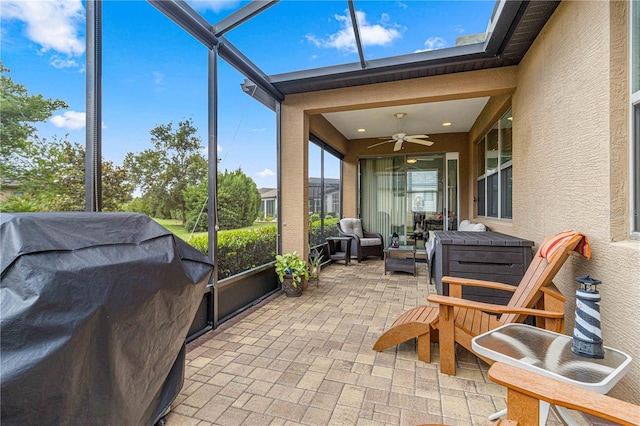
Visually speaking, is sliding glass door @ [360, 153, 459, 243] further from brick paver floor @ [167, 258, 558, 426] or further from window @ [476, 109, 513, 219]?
brick paver floor @ [167, 258, 558, 426]

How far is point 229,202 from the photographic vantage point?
350 centimetres

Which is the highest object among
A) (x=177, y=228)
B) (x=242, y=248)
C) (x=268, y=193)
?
(x=268, y=193)

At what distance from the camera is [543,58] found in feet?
9.20

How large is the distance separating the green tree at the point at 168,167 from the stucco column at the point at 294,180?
1.62 metres

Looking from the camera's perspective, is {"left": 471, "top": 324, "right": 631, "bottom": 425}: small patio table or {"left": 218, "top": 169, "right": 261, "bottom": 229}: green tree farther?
{"left": 218, "top": 169, "right": 261, "bottom": 229}: green tree

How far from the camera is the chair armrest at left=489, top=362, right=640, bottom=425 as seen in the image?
0.89m

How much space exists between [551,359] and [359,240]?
17.7 ft

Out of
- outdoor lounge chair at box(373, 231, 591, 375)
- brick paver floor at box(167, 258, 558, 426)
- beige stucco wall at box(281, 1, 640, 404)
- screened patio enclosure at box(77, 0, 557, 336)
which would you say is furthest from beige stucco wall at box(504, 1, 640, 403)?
brick paver floor at box(167, 258, 558, 426)

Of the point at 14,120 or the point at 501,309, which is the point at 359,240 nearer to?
the point at 501,309

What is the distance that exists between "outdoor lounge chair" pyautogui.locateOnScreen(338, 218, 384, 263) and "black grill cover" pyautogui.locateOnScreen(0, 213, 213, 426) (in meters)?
5.44

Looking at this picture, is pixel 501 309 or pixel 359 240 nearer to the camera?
pixel 501 309

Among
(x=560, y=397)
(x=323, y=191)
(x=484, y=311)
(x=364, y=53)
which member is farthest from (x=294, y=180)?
(x=560, y=397)

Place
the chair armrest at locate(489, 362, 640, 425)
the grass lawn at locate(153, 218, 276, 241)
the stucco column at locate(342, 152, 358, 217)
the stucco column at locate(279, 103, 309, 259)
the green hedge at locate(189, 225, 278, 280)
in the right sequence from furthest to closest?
the stucco column at locate(342, 152, 358, 217)
the stucco column at locate(279, 103, 309, 259)
the green hedge at locate(189, 225, 278, 280)
the grass lawn at locate(153, 218, 276, 241)
the chair armrest at locate(489, 362, 640, 425)

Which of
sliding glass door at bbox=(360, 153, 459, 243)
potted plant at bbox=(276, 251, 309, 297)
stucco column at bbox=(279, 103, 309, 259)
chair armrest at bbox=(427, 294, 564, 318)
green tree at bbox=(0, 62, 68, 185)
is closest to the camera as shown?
green tree at bbox=(0, 62, 68, 185)
